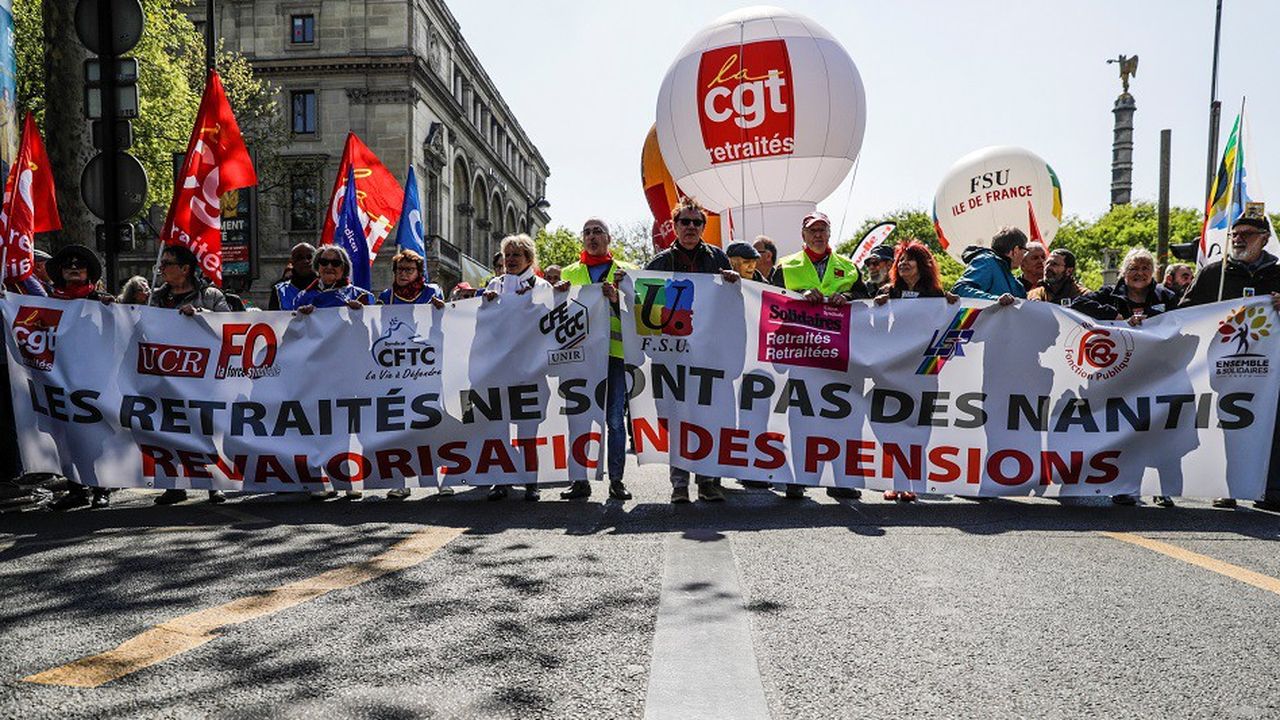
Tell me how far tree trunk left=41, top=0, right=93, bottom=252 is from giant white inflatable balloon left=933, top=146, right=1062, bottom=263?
53.9 ft

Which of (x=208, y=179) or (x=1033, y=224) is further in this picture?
(x=1033, y=224)

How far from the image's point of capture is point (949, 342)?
6402 millimetres

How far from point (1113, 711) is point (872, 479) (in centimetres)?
382

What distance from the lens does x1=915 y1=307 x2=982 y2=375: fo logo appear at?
6.36 m

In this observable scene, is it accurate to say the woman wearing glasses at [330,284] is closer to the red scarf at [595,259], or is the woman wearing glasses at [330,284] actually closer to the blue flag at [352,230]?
the red scarf at [595,259]

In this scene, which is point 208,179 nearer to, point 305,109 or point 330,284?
point 330,284

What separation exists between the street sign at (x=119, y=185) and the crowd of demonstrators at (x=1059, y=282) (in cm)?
780

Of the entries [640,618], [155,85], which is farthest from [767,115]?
[155,85]

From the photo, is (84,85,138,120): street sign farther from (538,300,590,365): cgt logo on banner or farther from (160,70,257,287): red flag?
(538,300,590,365): cgt logo on banner

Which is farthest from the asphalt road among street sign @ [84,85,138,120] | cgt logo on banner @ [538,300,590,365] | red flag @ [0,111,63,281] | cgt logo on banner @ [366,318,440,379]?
street sign @ [84,85,138,120]

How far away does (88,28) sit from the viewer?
335 inches

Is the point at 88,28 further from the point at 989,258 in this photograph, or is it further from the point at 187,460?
the point at 989,258

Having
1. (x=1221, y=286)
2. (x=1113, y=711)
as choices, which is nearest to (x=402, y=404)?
(x=1113, y=711)

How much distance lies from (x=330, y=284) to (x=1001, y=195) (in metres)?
16.3
